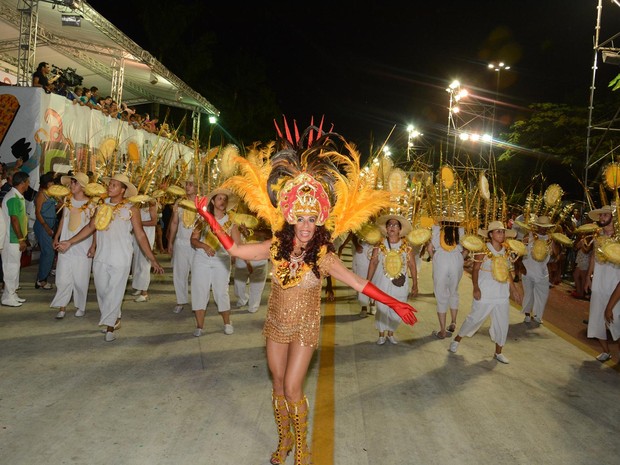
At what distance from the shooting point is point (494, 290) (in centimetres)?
691

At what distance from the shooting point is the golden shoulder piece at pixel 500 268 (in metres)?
6.82

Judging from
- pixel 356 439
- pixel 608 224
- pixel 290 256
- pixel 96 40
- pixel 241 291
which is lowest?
pixel 356 439

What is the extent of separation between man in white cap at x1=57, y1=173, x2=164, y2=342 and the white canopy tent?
7595 mm

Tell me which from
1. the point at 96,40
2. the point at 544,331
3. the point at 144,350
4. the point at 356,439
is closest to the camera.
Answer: the point at 356,439

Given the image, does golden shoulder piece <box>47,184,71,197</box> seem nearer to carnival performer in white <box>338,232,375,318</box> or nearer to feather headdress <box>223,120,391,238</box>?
feather headdress <box>223,120,391,238</box>

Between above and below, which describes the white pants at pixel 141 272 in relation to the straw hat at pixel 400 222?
below

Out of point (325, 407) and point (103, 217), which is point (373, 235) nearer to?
point (325, 407)

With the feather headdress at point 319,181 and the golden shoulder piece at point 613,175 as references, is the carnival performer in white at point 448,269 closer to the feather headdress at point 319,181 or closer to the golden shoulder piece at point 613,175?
the golden shoulder piece at point 613,175

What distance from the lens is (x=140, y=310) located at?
332 inches

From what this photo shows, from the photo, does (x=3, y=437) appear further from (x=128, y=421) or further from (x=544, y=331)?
(x=544, y=331)

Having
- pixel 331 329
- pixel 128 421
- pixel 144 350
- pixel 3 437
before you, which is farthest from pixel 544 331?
pixel 3 437

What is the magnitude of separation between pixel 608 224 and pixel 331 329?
172 inches

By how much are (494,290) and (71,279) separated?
6.08m

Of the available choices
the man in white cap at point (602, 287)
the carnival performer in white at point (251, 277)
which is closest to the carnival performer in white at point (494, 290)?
the man in white cap at point (602, 287)
